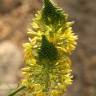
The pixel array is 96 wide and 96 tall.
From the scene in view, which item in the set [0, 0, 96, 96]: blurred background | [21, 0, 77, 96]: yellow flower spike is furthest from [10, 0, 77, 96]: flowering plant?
[0, 0, 96, 96]: blurred background

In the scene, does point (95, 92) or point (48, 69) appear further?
point (95, 92)

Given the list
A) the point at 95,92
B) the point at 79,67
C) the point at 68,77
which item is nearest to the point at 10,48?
the point at 79,67

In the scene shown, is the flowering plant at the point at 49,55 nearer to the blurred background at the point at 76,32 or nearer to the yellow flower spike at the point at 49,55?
the yellow flower spike at the point at 49,55

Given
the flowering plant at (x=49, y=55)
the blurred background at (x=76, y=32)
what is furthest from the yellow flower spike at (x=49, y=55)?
the blurred background at (x=76, y=32)

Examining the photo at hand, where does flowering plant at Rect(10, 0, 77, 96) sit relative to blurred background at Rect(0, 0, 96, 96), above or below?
below

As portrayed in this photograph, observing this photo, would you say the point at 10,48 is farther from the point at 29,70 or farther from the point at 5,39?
the point at 29,70

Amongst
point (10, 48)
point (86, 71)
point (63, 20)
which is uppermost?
point (10, 48)

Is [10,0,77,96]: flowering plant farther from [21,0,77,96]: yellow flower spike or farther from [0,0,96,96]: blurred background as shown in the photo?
[0,0,96,96]: blurred background

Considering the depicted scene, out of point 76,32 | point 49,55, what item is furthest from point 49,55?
point 76,32
